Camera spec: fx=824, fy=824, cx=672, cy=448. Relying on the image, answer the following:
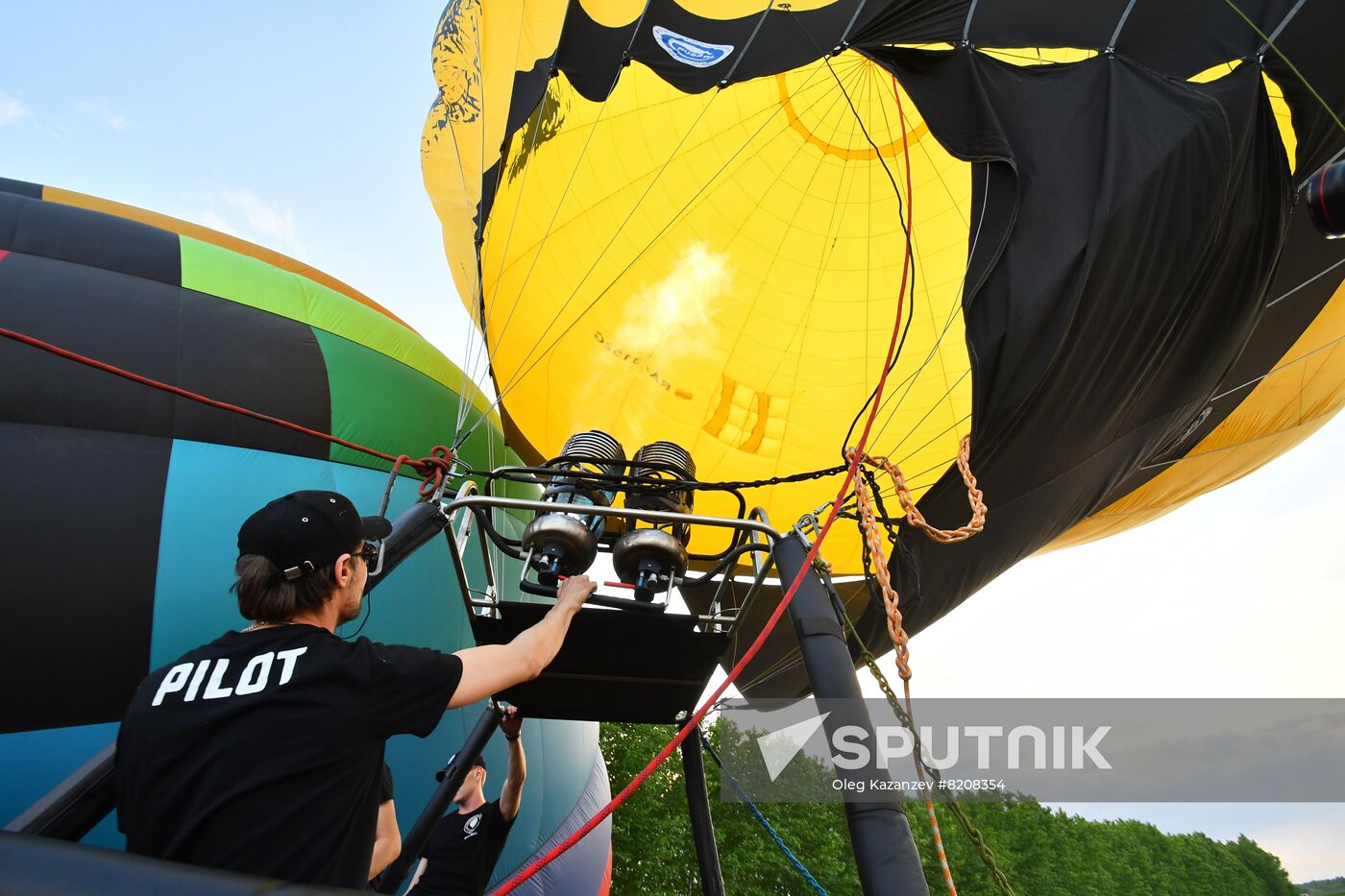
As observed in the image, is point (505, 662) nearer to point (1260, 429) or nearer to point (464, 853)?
point (464, 853)

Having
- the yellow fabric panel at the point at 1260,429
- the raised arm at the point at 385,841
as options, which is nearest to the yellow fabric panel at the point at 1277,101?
the yellow fabric panel at the point at 1260,429

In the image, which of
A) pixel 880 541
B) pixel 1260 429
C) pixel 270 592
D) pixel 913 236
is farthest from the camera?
pixel 1260 429

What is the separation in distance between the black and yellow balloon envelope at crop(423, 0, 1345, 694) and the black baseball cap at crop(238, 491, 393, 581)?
211 centimetres

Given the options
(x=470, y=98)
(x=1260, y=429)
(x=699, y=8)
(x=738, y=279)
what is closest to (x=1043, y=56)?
(x=699, y=8)

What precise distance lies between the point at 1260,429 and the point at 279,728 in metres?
5.99

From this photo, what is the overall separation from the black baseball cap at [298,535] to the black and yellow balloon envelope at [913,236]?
2111 millimetres

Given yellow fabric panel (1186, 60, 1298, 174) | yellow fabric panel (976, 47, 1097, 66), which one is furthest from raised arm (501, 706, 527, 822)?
yellow fabric panel (1186, 60, 1298, 174)

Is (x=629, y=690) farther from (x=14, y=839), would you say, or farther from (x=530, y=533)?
(x=14, y=839)

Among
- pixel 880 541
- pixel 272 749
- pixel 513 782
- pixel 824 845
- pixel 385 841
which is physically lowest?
pixel 272 749

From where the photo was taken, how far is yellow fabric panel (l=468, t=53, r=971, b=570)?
4.27 meters

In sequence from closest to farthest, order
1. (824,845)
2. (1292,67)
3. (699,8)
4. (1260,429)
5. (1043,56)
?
(1292,67) → (699,8) → (1043,56) → (1260,429) → (824,845)

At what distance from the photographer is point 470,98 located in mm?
4137

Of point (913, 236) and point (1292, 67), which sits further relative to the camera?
point (913, 236)

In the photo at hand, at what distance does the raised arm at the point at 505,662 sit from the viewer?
3.77ft
